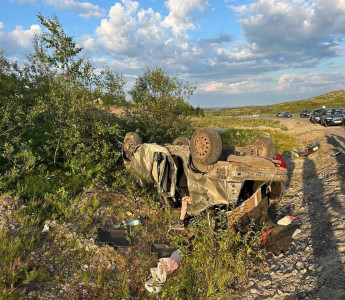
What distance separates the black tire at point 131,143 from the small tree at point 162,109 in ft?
7.72

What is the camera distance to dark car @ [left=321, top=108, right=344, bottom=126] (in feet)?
68.2

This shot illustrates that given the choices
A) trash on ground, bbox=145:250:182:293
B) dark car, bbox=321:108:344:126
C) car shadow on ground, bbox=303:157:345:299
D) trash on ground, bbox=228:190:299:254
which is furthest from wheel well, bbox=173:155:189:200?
dark car, bbox=321:108:344:126

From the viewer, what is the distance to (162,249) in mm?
5285

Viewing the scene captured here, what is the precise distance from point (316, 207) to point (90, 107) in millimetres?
6873

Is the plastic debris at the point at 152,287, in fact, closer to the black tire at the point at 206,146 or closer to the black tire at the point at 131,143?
the black tire at the point at 206,146

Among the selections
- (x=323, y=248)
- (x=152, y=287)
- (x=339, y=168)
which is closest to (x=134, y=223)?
(x=152, y=287)

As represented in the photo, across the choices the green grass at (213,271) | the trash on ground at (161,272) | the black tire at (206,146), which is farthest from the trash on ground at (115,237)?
the black tire at (206,146)

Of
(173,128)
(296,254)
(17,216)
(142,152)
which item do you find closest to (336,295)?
(296,254)

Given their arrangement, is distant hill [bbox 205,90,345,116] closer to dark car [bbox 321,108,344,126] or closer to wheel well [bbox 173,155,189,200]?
dark car [bbox 321,108,344,126]

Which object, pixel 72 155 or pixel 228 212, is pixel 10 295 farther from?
pixel 72 155

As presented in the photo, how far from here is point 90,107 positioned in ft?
26.2

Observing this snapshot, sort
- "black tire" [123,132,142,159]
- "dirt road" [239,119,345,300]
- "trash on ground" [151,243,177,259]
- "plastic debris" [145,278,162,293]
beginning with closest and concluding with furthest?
"dirt road" [239,119,345,300]
"plastic debris" [145,278,162,293]
"trash on ground" [151,243,177,259]
"black tire" [123,132,142,159]

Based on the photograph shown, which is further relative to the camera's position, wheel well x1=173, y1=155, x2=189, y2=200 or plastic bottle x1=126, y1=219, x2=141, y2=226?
wheel well x1=173, y1=155, x2=189, y2=200

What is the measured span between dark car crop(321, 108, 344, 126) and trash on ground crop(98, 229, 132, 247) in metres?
21.3
